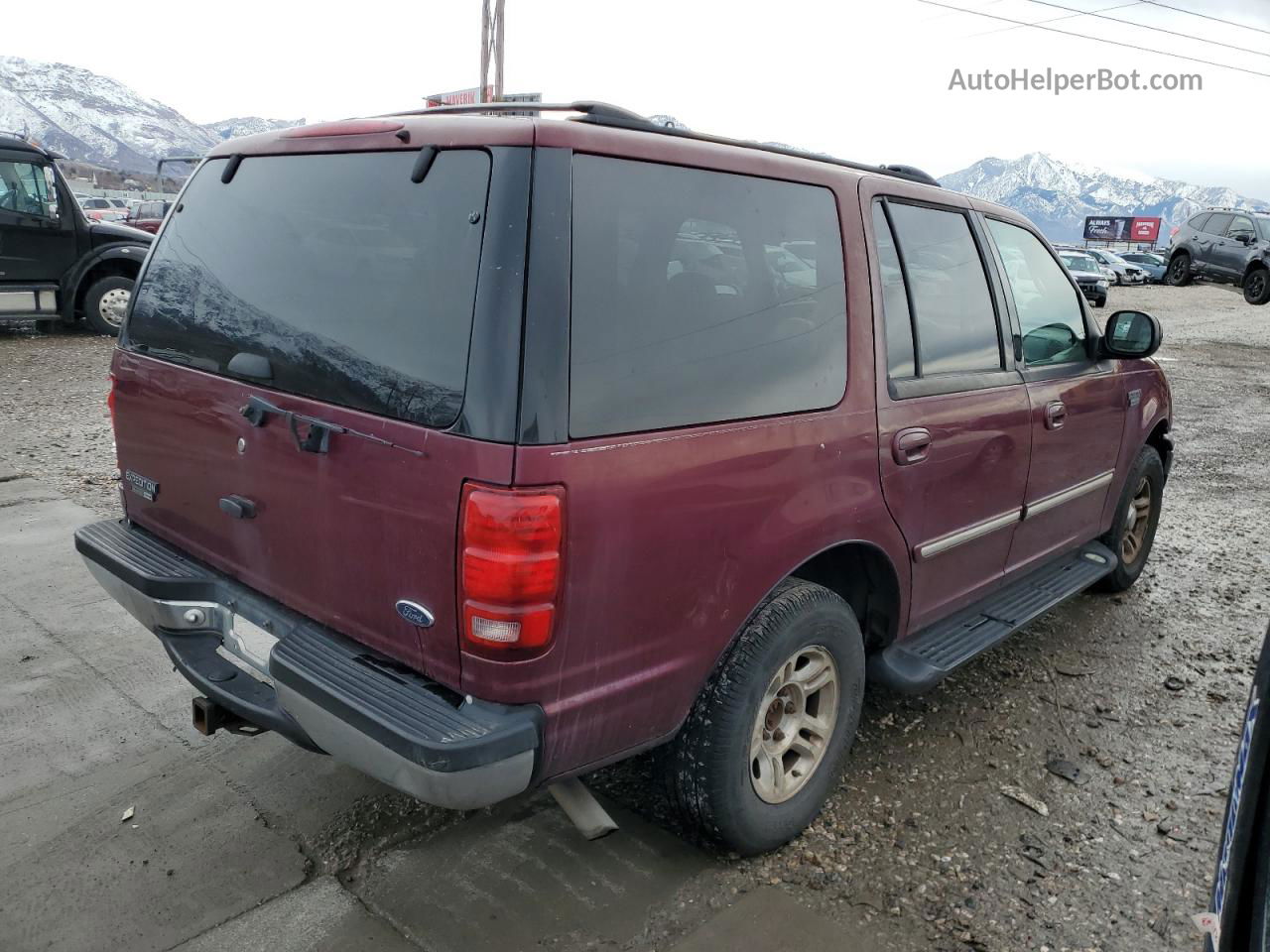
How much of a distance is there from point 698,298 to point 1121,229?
84567mm

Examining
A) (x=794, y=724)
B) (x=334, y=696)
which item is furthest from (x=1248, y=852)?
(x=334, y=696)

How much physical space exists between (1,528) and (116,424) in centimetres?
289

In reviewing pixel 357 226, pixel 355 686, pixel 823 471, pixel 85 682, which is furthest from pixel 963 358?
pixel 85 682

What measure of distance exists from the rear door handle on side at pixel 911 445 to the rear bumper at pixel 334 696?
140 cm

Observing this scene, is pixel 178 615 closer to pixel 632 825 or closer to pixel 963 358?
pixel 632 825

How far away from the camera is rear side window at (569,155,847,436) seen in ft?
6.95

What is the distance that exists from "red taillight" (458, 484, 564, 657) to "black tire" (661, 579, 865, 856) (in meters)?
0.66

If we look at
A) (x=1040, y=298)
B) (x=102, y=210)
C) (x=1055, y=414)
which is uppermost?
(x=1040, y=298)

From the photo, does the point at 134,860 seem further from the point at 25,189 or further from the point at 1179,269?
the point at 1179,269

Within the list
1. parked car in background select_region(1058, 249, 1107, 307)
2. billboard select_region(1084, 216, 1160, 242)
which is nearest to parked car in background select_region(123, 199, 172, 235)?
parked car in background select_region(1058, 249, 1107, 307)

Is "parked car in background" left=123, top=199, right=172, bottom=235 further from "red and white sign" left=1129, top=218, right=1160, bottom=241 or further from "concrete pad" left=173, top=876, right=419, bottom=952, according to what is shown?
"red and white sign" left=1129, top=218, right=1160, bottom=241

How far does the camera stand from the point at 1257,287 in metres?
18.8

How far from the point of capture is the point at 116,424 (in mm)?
3123

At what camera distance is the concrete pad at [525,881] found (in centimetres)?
246
